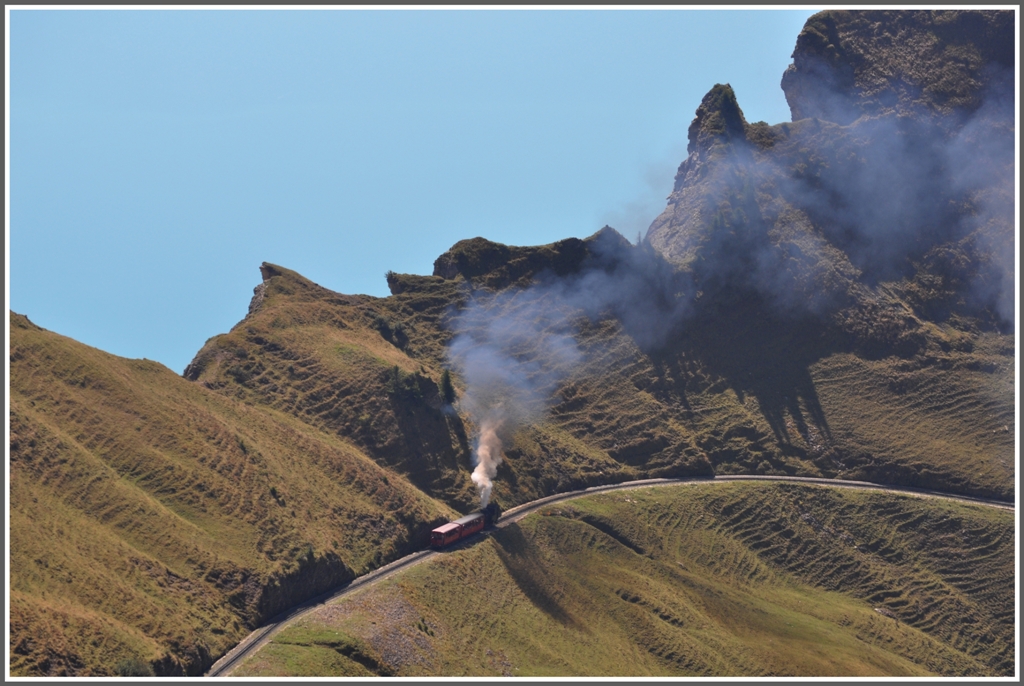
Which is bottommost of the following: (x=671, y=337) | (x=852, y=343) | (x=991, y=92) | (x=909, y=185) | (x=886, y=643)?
(x=886, y=643)

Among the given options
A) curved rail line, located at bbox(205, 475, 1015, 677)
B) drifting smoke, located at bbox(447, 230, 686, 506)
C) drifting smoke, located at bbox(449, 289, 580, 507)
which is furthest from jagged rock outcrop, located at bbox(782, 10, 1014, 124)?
curved rail line, located at bbox(205, 475, 1015, 677)

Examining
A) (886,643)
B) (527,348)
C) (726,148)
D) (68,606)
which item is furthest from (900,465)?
(68,606)

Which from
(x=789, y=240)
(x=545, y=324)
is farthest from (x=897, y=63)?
(x=545, y=324)

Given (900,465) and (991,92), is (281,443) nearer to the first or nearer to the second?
(900,465)

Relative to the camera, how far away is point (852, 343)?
480 feet

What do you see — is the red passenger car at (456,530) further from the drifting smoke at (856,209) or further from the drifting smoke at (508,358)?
the drifting smoke at (856,209)

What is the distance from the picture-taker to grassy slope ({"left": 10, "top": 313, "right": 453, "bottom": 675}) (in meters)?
65.8

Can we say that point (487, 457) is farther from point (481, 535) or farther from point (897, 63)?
point (897, 63)

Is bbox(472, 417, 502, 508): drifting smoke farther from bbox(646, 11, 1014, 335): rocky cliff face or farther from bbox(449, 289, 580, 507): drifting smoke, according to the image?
bbox(646, 11, 1014, 335): rocky cliff face

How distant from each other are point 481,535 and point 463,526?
11.8 ft

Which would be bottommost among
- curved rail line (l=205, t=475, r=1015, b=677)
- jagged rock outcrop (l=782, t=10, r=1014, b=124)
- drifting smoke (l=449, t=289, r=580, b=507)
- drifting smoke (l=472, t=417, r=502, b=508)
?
curved rail line (l=205, t=475, r=1015, b=677)

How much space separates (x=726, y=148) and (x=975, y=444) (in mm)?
78095

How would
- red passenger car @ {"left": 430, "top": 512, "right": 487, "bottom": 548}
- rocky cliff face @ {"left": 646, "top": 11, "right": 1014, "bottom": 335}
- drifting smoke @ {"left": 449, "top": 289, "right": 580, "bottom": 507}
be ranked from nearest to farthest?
red passenger car @ {"left": 430, "top": 512, "right": 487, "bottom": 548}
drifting smoke @ {"left": 449, "top": 289, "right": 580, "bottom": 507}
rocky cliff face @ {"left": 646, "top": 11, "right": 1014, "bottom": 335}

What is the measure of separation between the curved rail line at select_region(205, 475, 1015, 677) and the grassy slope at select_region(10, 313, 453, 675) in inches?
46.5
